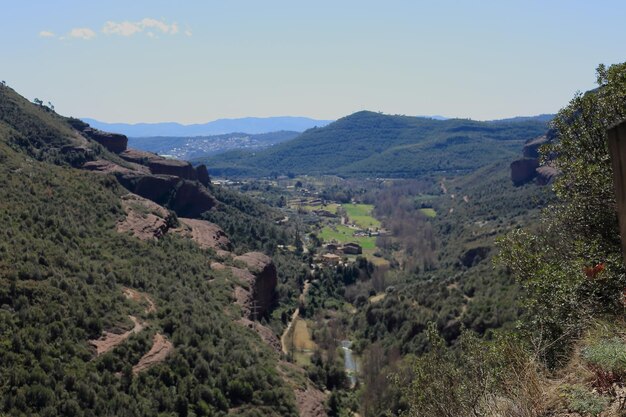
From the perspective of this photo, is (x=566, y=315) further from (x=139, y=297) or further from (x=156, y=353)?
(x=139, y=297)

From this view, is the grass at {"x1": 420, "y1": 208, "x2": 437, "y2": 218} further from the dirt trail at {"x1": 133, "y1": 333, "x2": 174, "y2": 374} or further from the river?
the dirt trail at {"x1": 133, "y1": 333, "x2": 174, "y2": 374}

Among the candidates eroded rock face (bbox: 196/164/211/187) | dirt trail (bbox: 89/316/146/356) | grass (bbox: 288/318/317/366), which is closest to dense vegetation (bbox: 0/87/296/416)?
dirt trail (bbox: 89/316/146/356)

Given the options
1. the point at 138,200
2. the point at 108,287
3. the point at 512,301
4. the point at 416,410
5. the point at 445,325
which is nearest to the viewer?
the point at 416,410

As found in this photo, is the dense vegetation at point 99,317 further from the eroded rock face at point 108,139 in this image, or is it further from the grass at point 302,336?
the eroded rock face at point 108,139

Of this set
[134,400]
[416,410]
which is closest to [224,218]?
[134,400]

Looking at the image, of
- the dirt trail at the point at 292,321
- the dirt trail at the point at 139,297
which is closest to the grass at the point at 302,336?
the dirt trail at the point at 292,321

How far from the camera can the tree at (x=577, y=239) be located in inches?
479

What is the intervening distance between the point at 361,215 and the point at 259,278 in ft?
390

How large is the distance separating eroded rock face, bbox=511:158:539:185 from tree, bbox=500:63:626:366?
12736 cm

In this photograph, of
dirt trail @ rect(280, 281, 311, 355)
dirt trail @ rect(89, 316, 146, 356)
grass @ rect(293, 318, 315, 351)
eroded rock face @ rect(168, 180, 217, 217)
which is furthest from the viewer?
eroded rock face @ rect(168, 180, 217, 217)

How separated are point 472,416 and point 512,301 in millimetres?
41652

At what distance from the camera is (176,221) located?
6725 centimetres

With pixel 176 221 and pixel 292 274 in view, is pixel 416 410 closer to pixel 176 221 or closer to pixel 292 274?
pixel 176 221

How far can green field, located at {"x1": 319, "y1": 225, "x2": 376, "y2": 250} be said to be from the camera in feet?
426
